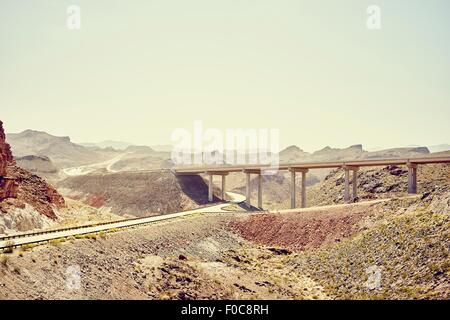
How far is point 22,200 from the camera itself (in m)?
64.6

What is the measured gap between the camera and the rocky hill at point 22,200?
5847cm

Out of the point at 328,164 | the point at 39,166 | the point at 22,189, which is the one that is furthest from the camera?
the point at 39,166

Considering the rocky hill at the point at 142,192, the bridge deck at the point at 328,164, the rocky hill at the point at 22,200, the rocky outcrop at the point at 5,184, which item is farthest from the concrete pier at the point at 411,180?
the rocky outcrop at the point at 5,184

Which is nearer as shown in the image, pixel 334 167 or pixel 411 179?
pixel 411 179

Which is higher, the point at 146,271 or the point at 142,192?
the point at 146,271

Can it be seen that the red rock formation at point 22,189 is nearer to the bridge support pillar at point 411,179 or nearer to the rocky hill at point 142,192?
the rocky hill at point 142,192

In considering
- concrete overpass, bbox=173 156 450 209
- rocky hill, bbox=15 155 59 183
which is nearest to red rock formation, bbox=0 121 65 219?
concrete overpass, bbox=173 156 450 209

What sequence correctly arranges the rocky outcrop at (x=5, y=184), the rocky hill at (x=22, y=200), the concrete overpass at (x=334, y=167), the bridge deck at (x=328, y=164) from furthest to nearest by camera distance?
the concrete overpass at (x=334, y=167), the bridge deck at (x=328, y=164), the rocky outcrop at (x=5, y=184), the rocky hill at (x=22, y=200)

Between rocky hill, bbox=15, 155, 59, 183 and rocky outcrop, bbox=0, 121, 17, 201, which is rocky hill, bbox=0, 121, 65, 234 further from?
rocky hill, bbox=15, 155, 59, 183

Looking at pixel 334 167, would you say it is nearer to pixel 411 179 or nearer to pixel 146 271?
pixel 411 179

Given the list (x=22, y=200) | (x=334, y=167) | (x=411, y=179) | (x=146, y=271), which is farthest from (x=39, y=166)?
(x=146, y=271)
